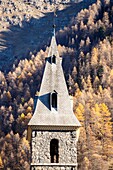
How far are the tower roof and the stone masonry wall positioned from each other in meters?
0.59

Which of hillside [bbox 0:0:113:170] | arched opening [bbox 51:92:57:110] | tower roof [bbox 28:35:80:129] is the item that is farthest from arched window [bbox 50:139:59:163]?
hillside [bbox 0:0:113:170]

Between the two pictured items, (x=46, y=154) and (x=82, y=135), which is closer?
(x=46, y=154)

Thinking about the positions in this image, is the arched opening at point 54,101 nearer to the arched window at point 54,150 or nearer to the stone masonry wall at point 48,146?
the stone masonry wall at point 48,146

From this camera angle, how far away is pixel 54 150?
41.8 meters

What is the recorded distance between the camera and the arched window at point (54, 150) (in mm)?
41625

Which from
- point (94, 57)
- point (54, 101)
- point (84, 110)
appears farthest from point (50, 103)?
point (94, 57)

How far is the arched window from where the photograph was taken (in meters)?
41.6

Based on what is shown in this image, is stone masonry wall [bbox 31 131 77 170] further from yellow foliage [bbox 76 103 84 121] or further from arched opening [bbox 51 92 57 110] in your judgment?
yellow foliage [bbox 76 103 84 121]

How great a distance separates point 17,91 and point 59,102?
151m

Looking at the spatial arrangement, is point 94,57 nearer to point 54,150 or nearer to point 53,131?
point 53,131

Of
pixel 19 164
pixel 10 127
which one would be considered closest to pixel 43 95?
pixel 19 164

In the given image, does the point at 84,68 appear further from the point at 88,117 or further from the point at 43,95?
the point at 43,95

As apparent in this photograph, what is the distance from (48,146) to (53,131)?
117cm

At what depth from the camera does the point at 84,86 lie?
166 metres
